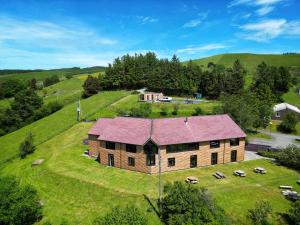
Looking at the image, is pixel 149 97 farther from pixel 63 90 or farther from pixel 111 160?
pixel 63 90

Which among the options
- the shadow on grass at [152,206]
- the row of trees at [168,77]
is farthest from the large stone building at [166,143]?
the row of trees at [168,77]

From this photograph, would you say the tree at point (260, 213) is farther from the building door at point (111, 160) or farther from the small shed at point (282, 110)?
the small shed at point (282, 110)

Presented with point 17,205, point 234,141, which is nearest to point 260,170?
point 234,141

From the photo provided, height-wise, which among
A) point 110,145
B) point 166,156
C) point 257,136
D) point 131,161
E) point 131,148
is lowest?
point 257,136

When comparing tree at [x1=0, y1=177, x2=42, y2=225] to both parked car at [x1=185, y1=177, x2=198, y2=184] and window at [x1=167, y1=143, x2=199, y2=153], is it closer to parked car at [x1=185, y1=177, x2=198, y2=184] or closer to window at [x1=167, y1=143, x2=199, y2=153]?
parked car at [x1=185, y1=177, x2=198, y2=184]

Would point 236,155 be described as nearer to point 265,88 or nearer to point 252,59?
point 265,88

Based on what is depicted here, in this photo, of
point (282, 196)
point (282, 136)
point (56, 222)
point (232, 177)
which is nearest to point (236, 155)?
point (232, 177)

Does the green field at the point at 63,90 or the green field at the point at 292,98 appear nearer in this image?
the green field at the point at 292,98
